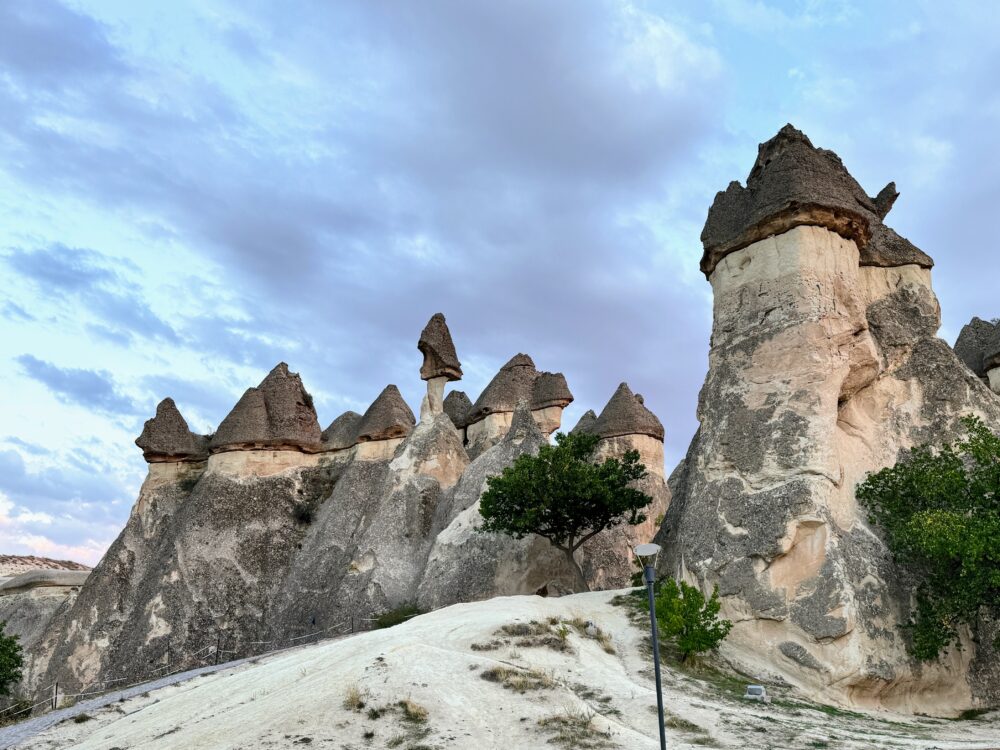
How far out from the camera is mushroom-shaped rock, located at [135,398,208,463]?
33.6 m

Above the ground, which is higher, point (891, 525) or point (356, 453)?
point (356, 453)

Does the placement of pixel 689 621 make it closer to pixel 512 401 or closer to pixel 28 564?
pixel 512 401

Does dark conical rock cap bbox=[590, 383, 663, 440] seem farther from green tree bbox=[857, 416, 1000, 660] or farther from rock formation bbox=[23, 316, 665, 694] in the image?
green tree bbox=[857, 416, 1000, 660]

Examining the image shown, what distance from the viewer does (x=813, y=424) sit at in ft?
59.8

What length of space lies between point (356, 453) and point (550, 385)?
27.7ft

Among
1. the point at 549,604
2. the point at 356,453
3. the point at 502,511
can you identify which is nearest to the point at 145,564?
the point at 356,453

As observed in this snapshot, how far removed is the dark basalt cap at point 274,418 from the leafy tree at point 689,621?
19863 mm

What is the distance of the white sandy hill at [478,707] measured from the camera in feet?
36.7

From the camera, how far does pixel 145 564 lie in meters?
30.9

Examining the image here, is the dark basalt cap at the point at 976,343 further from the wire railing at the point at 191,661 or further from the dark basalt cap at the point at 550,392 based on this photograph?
the wire railing at the point at 191,661

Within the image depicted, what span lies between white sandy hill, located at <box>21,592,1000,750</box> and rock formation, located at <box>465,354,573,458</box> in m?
18.1

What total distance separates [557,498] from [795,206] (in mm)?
9093

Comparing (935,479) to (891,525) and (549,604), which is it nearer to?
(891,525)

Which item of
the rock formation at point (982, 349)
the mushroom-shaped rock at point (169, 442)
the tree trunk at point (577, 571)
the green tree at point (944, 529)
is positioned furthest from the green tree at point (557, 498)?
the mushroom-shaped rock at point (169, 442)
